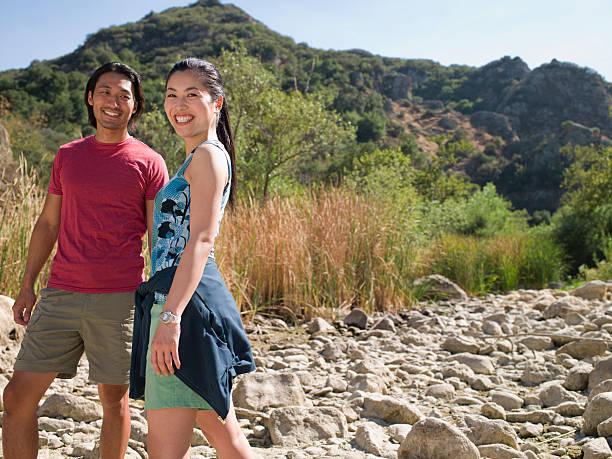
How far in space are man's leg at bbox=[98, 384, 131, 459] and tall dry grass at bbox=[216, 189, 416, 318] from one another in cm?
285

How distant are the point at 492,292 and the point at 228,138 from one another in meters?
7.66

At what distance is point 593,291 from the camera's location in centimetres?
689

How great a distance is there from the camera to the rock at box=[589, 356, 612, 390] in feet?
10.0

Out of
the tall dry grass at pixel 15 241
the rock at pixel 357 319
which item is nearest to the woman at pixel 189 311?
the tall dry grass at pixel 15 241

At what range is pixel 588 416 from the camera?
2.42 metres

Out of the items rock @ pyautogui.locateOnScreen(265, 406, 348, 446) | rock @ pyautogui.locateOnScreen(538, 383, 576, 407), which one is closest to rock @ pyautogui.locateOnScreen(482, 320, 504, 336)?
rock @ pyautogui.locateOnScreen(538, 383, 576, 407)

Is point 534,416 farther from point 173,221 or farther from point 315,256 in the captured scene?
point 315,256

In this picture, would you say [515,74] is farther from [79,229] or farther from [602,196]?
[79,229]

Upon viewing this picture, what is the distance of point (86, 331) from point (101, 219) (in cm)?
40

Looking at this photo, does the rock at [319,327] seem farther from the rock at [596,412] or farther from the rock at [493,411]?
the rock at [596,412]

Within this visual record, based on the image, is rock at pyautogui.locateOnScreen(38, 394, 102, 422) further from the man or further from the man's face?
the man's face

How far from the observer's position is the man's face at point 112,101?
1.90m

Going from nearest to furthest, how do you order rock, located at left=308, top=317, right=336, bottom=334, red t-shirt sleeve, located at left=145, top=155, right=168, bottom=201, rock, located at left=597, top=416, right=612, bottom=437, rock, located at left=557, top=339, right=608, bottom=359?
1. red t-shirt sleeve, located at left=145, top=155, right=168, bottom=201
2. rock, located at left=597, top=416, right=612, bottom=437
3. rock, located at left=557, top=339, right=608, bottom=359
4. rock, located at left=308, top=317, right=336, bottom=334

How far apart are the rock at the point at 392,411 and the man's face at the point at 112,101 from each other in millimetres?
1910
